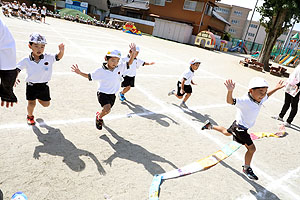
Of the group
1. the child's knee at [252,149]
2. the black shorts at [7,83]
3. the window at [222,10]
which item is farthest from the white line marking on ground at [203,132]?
the window at [222,10]

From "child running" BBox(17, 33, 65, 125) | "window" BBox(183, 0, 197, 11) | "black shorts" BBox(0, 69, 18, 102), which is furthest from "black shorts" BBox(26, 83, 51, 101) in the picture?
"window" BBox(183, 0, 197, 11)

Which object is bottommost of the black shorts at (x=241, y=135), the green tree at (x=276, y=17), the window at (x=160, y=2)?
the black shorts at (x=241, y=135)

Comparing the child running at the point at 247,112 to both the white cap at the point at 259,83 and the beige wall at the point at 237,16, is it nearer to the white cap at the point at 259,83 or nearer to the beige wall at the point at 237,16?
the white cap at the point at 259,83

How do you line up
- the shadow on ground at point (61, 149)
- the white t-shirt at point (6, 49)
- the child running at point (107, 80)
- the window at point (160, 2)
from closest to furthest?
the white t-shirt at point (6, 49)
the shadow on ground at point (61, 149)
the child running at point (107, 80)
the window at point (160, 2)

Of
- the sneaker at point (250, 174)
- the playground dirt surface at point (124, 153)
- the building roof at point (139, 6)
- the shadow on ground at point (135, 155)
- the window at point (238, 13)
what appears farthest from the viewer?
the window at point (238, 13)

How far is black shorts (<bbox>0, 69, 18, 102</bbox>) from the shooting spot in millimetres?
2038

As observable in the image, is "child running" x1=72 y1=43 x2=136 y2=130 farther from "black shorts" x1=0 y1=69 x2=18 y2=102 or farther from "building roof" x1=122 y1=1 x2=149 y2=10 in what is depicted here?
"building roof" x1=122 y1=1 x2=149 y2=10

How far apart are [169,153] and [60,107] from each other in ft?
8.15

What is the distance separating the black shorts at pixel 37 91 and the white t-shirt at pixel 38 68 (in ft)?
0.25

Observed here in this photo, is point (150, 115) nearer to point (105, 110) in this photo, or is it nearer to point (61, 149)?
point (105, 110)

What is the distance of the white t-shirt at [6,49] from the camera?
1.92 meters

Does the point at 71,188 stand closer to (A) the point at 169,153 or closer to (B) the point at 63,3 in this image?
(A) the point at 169,153

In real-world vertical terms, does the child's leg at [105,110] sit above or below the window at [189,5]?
below

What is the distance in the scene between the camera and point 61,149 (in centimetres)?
323
